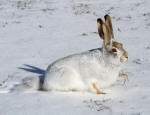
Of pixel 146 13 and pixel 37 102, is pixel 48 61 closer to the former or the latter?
pixel 37 102

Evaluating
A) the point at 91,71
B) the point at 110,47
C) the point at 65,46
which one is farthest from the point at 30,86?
the point at 65,46

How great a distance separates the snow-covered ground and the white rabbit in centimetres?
15

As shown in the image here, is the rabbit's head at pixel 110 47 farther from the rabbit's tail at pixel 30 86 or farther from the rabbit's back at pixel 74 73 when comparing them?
the rabbit's tail at pixel 30 86

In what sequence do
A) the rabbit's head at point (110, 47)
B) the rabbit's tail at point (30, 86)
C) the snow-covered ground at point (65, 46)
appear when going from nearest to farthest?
the snow-covered ground at point (65, 46) → the rabbit's head at point (110, 47) → the rabbit's tail at point (30, 86)

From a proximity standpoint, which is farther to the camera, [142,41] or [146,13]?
[146,13]

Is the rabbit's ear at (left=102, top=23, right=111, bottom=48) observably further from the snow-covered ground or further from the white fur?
the snow-covered ground

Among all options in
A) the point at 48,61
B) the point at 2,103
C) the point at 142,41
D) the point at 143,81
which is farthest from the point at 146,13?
the point at 2,103

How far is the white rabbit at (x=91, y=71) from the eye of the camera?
4.68 meters

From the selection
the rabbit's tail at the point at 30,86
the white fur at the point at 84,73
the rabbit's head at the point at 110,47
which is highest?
the rabbit's head at the point at 110,47

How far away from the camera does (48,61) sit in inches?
277

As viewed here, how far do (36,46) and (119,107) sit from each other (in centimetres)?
484

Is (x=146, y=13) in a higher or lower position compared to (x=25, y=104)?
higher

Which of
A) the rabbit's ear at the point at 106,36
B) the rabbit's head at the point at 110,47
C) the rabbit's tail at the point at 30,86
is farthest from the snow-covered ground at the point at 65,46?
the rabbit's ear at the point at 106,36

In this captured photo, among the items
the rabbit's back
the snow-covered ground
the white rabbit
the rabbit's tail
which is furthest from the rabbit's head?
the rabbit's tail
